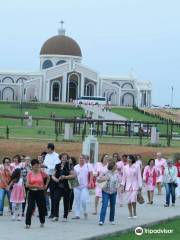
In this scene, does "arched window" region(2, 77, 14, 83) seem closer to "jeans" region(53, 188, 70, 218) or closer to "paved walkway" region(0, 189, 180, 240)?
"paved walkway" region(0, 189, 180, 240)

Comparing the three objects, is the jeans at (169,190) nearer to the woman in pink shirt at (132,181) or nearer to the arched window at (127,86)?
the woman in pink shirt at (132,181)

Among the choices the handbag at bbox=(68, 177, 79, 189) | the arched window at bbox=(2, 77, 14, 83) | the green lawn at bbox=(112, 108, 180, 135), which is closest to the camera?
the handbag at bbox=(68, 177, 79, 189)

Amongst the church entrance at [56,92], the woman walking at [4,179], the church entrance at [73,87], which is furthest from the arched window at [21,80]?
the woman walking at [4,179]

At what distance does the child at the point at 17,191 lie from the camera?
14914 mm

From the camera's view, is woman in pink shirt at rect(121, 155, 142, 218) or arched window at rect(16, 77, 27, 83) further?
arched window at rect(16, 77, 27, 83)

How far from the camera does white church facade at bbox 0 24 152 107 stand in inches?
4306

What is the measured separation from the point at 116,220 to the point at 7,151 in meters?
20.1

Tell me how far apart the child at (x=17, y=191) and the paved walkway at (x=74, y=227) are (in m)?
0.25

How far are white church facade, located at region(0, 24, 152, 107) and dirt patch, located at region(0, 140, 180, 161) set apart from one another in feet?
217

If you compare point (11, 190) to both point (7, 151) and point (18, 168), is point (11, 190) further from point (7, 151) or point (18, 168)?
point (7, 151)

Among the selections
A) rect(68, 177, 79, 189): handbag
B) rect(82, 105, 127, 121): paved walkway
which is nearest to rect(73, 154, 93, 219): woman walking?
rect(68, 177, 79, 189): handbag

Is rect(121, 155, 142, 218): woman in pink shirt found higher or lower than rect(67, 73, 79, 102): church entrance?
lower

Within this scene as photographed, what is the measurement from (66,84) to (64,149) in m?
74.0

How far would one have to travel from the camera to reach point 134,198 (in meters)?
15.7
